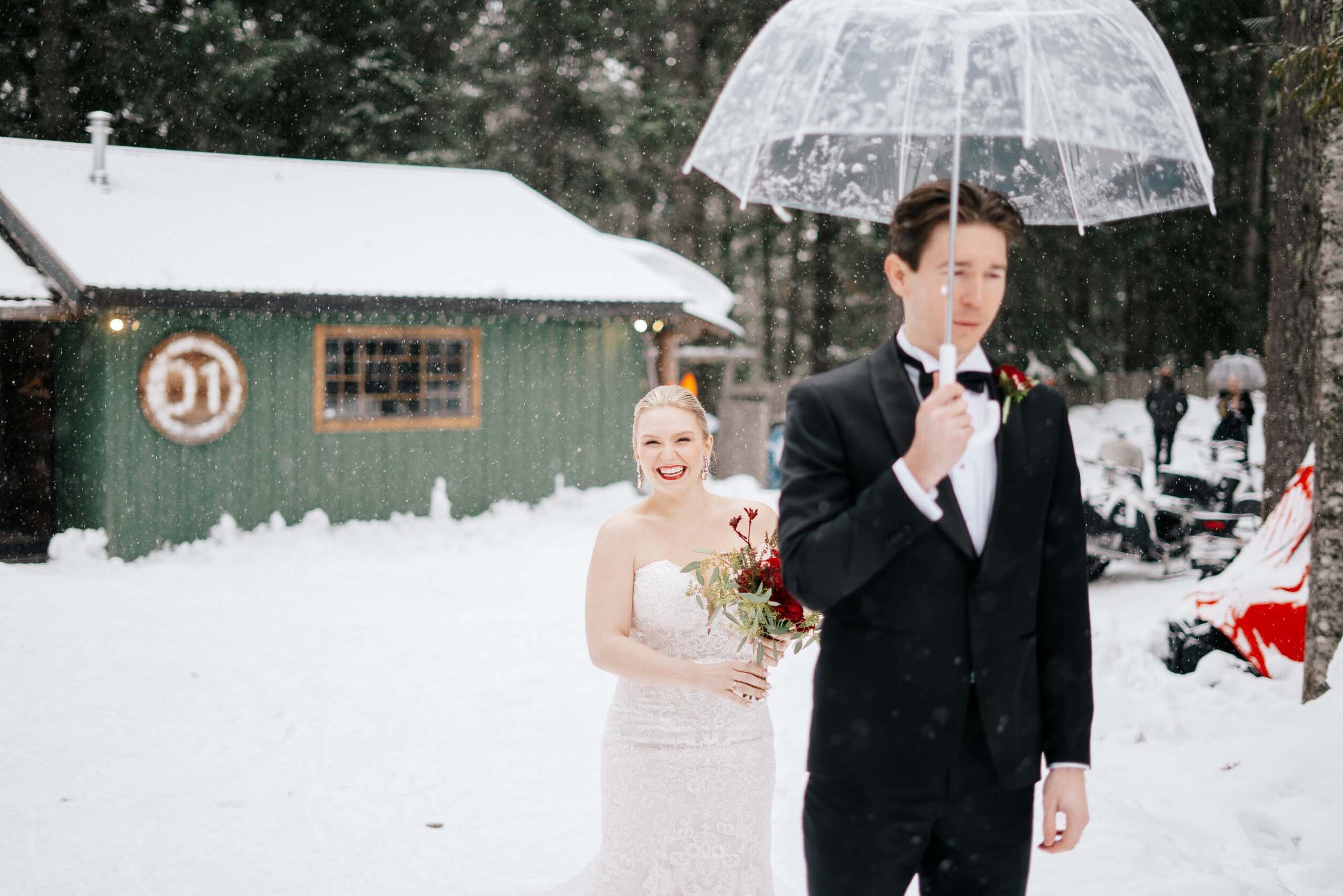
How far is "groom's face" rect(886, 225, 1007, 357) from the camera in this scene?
2311 millimetres

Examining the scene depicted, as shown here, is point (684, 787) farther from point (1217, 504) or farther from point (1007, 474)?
point (1217, 504)

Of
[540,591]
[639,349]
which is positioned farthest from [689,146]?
[540,591]

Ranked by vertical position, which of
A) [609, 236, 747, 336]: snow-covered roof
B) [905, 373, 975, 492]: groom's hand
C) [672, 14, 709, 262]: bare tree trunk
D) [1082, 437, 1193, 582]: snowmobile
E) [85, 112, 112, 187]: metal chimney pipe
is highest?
[672, 14, 709, 262]: bare tree trunk

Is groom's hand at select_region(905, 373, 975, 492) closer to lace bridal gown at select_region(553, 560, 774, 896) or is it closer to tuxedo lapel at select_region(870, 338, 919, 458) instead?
tuxedo lapel at select_region(870, 338, 919, 458)

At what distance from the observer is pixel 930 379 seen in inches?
93.8

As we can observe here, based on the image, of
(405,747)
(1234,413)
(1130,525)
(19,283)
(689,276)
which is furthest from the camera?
(689,276)

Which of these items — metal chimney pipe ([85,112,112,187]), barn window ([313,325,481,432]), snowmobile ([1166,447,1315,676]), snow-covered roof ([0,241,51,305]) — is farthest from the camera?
metal chimney pipe ([85,112,112,187])

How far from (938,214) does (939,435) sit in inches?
19.3

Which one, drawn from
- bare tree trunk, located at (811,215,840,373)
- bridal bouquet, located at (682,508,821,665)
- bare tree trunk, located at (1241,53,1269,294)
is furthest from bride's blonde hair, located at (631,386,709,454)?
bare tree trunk, located at (1241,53,1269,294)

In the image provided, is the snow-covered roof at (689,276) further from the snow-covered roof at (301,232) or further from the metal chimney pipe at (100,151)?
the metal chimney pipe at (100,151)

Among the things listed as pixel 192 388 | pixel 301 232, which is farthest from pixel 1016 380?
pixel 301 232

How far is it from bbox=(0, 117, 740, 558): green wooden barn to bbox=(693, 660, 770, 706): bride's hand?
11677mm

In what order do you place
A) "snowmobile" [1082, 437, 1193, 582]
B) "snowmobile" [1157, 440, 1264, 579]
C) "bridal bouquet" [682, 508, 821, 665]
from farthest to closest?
"snowmobile" [1082, 437, 1193, 582] → "snowmobile" [1157, 440, 1264, 579] → "bridal bouquet" [682, 508, 821, 665]

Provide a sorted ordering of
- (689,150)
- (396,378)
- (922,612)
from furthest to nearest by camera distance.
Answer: (689,150) < (396,378) < (922,612)
